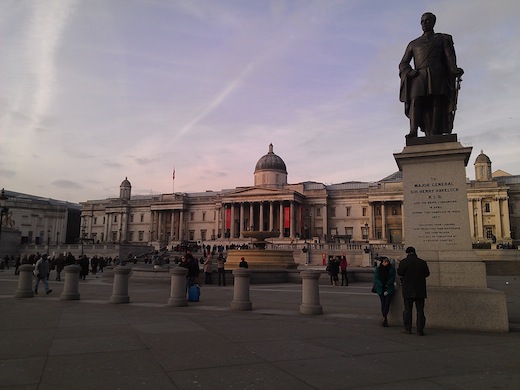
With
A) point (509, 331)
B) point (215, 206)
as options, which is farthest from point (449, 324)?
point (215, 206)

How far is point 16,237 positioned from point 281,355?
3432 inches

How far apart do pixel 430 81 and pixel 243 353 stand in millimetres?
8237

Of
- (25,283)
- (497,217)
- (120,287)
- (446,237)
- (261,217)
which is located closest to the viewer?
(446,237)

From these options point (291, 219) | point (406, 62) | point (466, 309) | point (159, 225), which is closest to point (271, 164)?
point (291, 219)

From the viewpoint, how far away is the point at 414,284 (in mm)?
9055

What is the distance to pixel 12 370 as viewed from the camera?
6004 millimetres

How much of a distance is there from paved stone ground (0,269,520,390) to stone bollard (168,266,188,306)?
2566mm

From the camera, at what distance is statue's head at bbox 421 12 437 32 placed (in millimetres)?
11023

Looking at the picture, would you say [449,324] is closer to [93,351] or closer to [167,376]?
[167,376]

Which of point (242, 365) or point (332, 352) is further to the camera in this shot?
point (332, 352)

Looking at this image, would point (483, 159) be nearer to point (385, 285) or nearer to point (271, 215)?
point (271, 215)

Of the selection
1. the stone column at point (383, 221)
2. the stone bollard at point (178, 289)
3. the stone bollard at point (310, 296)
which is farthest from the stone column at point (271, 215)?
the stone bollard at point (310, 296)

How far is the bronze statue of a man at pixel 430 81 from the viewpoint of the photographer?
1069 cm

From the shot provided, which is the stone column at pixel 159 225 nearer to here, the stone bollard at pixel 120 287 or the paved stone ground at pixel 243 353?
the stone bollard at pixel 120 287
